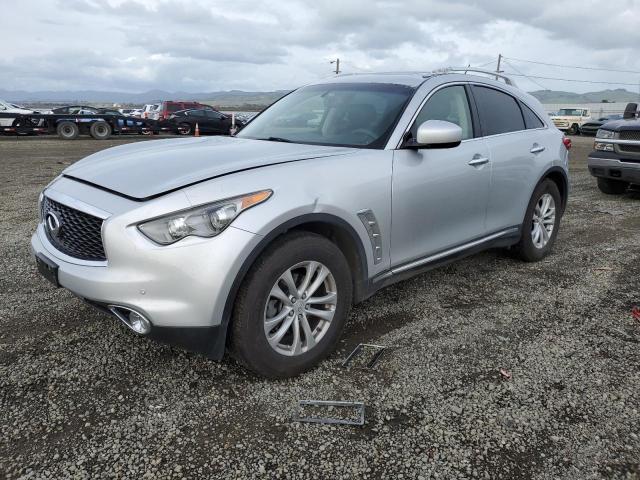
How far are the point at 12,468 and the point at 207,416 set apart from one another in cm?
81

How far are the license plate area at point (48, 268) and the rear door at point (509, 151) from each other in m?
3.00

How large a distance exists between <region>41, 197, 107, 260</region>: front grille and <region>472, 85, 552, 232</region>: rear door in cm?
281

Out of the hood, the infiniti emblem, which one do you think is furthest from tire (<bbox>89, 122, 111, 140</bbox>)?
the infiniti emblem

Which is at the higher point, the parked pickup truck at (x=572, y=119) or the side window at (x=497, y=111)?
the side window at (x=497, y=111)

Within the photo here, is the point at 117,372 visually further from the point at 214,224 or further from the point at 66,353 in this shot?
the point at 214,224

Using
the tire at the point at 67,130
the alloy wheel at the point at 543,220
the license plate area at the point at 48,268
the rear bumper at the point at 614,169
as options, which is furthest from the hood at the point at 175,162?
the tire at the point at 67,130

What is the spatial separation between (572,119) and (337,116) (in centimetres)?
3579

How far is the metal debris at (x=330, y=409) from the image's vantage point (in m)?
2.44

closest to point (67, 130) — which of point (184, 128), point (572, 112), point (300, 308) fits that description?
point (184, 128)

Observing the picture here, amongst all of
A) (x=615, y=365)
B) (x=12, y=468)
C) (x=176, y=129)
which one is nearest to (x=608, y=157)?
(x=615, y=365)

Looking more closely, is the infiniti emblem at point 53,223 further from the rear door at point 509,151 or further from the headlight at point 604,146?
the headlight at point 604,146

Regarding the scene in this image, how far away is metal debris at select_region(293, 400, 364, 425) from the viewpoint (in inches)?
95.9

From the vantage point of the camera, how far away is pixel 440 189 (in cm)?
340

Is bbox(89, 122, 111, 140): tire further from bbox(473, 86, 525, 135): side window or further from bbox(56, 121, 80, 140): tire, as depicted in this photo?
bbox(473, 86, 525, 135): side window
